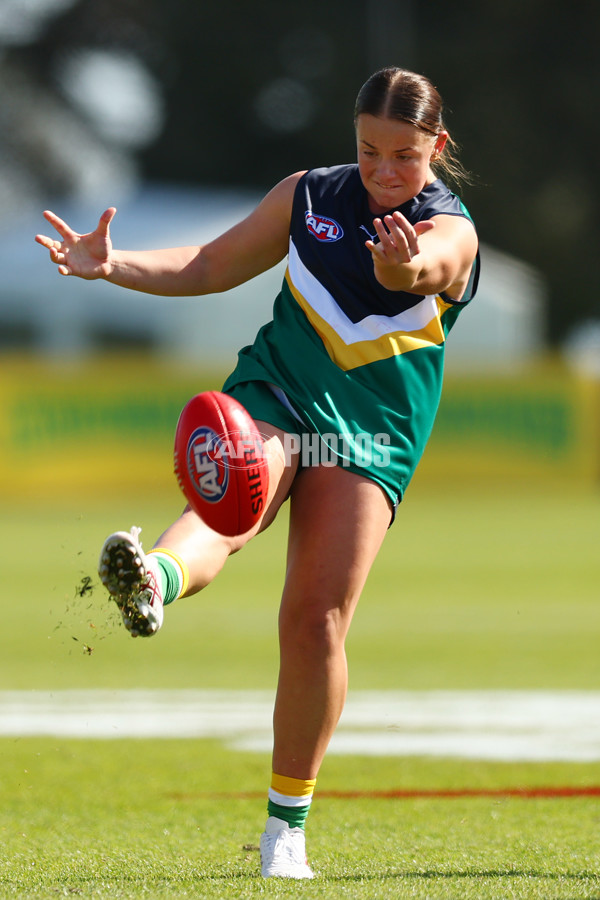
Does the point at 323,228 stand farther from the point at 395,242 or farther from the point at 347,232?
the point at 395,242

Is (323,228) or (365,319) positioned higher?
(323,228)

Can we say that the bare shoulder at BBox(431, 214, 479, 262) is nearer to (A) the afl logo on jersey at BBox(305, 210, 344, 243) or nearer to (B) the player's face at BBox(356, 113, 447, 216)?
(B) the player's face at BBox(356, 113, 447, 216)

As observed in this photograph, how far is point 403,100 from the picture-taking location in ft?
12.4

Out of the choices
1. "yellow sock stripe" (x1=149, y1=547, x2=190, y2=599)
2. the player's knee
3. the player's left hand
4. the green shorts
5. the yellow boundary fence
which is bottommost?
the yellow boundary fence

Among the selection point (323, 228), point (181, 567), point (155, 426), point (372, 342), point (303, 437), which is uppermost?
point (323, 228)

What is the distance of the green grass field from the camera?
3.80 metres

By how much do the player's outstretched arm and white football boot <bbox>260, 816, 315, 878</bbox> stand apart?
1.51 meters

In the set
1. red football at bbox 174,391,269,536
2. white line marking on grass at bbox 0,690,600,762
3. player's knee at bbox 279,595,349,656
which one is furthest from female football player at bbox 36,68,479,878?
white line marking on grass at bbox 0,690,600,762

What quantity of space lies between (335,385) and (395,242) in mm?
573

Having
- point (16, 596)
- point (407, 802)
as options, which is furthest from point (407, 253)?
point (16, 596)

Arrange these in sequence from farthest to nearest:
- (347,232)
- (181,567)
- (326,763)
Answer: (326,763), (347,232), (181,567)

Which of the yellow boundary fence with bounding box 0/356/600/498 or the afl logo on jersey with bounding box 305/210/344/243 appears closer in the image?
the afl logo on jersey with bounding box 305/210/344/243

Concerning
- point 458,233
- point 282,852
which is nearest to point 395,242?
point 458,233

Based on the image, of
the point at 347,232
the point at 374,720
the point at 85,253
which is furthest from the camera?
the point at 374,720
